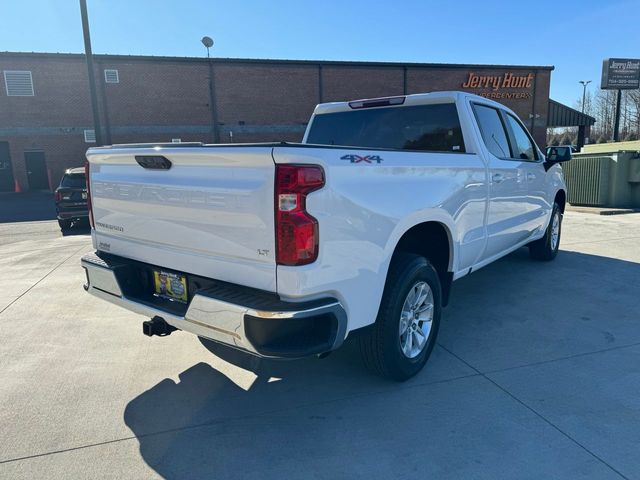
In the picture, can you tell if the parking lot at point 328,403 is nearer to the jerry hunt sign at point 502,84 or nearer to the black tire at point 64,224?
the black tire at point 64,224

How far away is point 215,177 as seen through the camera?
2.57m

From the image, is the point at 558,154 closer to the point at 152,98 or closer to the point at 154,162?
the point at 154,162

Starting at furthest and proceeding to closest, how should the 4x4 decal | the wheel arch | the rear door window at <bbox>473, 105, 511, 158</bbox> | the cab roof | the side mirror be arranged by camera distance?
the side mirror
the rear door window at <bbox>473, 105, 511, 158</bbox>
the cab roof
the wheel arch
the 4x4 decal

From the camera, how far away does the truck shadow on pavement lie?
2.47m

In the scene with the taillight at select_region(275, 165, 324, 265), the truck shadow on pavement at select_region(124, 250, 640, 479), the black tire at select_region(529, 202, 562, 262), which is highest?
the taillight at select_region(275, 165, 324, 265)

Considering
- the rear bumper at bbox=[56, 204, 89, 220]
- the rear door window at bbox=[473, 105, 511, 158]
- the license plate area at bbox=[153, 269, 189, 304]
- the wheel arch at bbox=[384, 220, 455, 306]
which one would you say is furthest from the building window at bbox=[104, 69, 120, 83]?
the wheel arch at bbox=[384, 220, 455, 306]

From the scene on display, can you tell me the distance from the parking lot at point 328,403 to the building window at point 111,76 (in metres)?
22.2

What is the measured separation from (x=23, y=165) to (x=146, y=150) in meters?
25.2

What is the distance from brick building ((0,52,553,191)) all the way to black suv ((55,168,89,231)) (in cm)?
1462

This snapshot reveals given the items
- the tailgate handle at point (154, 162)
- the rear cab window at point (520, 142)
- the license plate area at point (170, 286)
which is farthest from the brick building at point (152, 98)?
the license plate area at point (170, 286)

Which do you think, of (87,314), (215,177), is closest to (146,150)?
(215,177)

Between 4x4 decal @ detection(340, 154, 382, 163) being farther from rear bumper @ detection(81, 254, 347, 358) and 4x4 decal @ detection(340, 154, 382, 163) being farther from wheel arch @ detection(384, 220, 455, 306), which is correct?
wheel arch @ detection(384, 220, 455, 306)

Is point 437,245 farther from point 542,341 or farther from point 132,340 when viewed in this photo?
point 132,340

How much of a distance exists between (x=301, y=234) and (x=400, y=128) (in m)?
2.51
